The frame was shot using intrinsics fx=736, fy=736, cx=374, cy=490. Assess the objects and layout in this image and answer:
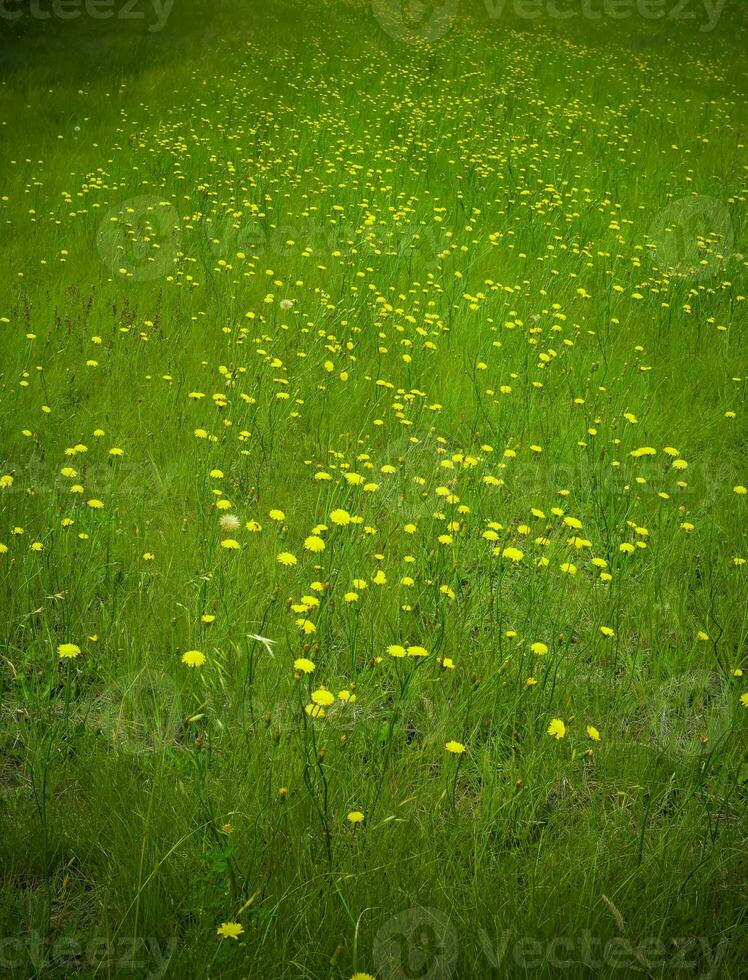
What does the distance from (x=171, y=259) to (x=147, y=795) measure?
424 centimetres

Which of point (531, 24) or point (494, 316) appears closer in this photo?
point (494, 316)

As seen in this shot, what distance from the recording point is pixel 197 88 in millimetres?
9789

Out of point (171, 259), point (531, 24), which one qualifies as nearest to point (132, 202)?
point (171, 259)

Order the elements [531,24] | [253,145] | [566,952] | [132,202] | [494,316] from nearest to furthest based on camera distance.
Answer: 1. [566,952]
2. [494,316]
3. [132,202]
4. [253,145]
5. [531,24]

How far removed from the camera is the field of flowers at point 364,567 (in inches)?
66.0

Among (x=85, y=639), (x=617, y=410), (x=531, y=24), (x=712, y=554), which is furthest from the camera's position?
(x=531, y=24)

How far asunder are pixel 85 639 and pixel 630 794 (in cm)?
172

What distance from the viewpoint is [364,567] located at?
9.12 ft

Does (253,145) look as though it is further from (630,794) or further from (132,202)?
(630,794)

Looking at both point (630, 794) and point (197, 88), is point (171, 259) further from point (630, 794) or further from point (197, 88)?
point (197, 88)

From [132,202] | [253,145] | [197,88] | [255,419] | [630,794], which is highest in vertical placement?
[197,88]

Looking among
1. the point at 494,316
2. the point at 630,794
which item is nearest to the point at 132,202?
the point at 494,316

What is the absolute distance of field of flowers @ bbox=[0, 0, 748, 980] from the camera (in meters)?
1.68

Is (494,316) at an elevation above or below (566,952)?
above
